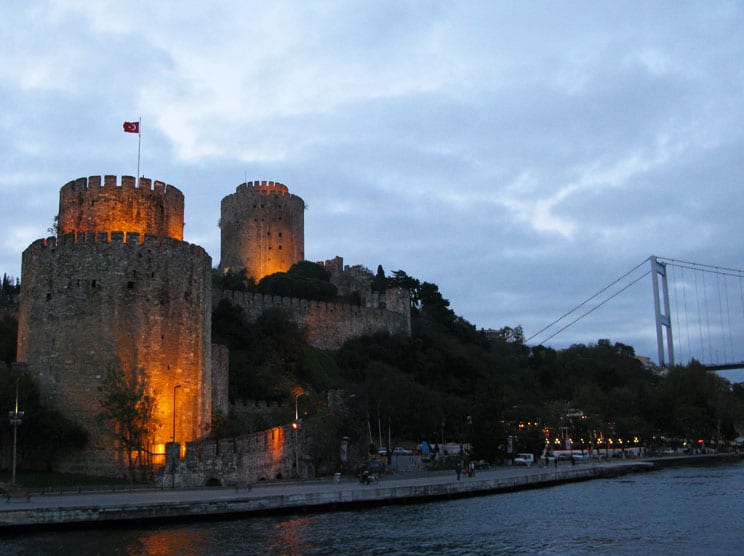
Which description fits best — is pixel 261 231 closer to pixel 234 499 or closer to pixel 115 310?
pixel 115 310

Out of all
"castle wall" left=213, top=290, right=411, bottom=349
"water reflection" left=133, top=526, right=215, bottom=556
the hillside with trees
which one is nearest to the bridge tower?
the hillside with trees

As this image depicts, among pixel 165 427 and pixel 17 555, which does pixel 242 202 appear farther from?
pixel 17 555

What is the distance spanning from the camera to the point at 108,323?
79.3 feet

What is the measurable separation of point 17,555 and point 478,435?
999 inches

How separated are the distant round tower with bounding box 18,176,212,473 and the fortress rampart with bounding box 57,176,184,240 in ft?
0.31

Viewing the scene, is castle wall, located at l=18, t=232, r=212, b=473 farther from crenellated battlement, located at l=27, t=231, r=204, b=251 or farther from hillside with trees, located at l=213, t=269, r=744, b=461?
hillside with trees, located at l=213, t=269, r=744, b=461

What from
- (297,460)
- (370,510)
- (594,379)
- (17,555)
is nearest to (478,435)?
(297,460)

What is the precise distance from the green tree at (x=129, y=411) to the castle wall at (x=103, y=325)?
31cm

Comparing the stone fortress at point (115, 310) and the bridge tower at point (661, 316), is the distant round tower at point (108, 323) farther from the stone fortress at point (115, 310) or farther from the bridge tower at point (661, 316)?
the bridge tower at point (661, 316)

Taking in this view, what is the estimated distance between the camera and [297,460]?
95.9 feet

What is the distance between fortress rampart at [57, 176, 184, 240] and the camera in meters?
26.3

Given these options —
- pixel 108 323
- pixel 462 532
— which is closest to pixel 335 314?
pixel 108 323

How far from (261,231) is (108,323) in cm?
4255

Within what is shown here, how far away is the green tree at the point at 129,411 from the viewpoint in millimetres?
23062
